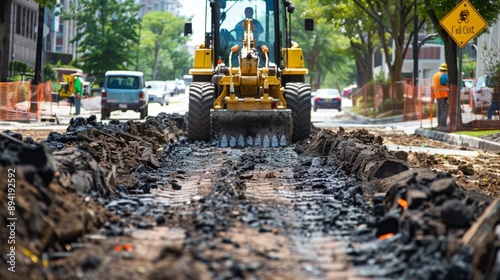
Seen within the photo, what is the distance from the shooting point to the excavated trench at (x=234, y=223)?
6988mm

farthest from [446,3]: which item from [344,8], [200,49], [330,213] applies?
[330,213]

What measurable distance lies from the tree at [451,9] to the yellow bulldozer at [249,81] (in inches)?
380

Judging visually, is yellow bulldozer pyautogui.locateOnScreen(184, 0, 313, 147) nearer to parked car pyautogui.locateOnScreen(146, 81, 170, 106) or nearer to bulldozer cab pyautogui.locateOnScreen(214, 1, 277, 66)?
bulldozer cab pyautogui.locateOnScreen(214, 1, 277, 66)

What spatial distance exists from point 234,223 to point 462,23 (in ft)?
67.5

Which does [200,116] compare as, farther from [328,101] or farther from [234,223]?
[328,101]

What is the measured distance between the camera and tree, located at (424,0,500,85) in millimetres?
31484

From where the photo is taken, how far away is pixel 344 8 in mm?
51594

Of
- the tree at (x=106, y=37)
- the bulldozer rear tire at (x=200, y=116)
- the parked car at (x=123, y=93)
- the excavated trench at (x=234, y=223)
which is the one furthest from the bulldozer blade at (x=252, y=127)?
the tree at (x=106, y=37)

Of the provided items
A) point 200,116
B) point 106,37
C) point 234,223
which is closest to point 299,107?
point 200,116

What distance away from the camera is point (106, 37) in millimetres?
73375

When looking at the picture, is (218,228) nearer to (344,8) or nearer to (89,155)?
(89,155)

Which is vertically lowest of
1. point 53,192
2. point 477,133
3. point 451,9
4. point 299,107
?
point 53,192

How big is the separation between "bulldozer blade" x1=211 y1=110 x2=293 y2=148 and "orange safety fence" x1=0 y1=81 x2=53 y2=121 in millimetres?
15903

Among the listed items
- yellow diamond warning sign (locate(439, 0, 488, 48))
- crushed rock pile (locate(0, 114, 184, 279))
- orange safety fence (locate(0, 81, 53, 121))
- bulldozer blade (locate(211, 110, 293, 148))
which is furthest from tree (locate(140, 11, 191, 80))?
crushed rock pile (locate(0, 114, 184, 279))
